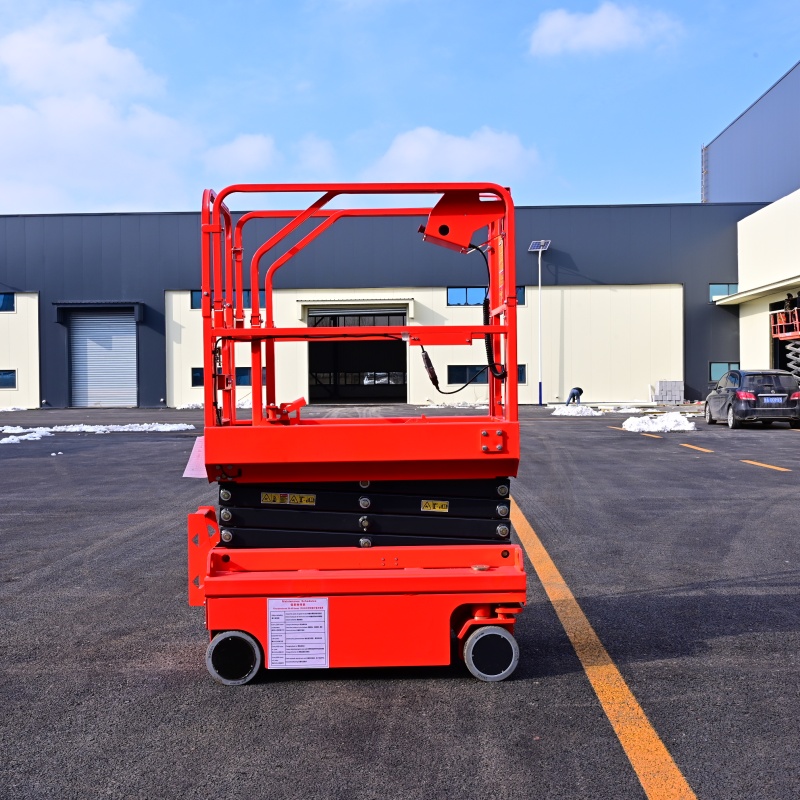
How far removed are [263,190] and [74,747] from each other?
2.40m

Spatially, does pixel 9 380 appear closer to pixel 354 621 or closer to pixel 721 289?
pixel 721 289

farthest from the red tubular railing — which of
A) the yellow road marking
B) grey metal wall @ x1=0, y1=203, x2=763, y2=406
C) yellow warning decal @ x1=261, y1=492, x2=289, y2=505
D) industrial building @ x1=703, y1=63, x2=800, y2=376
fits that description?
grey metal wall @ x1=0, y1=203, x2=763, y2=406

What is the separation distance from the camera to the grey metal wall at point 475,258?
1377 inches

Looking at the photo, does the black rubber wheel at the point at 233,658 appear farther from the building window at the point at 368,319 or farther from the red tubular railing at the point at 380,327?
the building window at the point at 368,319

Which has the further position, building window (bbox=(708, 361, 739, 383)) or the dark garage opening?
the dark garage opening

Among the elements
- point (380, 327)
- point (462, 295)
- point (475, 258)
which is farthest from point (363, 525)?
point (462, 295)

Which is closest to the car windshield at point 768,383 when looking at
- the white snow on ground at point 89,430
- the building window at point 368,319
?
the white snow on ground at point 89,430

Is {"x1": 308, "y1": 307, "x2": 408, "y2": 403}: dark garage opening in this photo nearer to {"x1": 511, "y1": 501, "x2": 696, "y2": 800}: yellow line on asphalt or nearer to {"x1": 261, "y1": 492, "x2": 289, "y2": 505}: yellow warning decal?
{"x1": 511, "y1": 501, "x2": 696, "y2": 800}: yellow line on asphalt

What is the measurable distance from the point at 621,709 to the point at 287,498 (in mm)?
1676

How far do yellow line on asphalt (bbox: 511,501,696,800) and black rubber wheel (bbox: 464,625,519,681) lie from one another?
378mm

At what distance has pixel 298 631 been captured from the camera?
3332 millimetres

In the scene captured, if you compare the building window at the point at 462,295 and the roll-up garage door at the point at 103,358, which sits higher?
the building window at the point at 462,295

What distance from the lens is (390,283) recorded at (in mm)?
35219

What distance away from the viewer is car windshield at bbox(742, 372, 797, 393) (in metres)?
18.6
